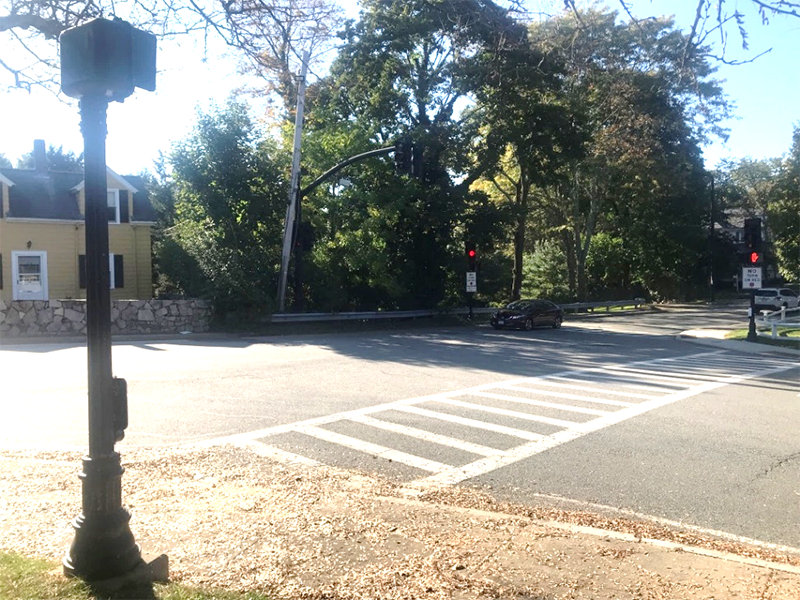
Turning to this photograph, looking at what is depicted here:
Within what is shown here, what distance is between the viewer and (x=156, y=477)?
278 inches

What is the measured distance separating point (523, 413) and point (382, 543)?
21.1ft

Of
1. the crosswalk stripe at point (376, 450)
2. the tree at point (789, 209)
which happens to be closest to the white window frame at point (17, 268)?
the crosswalk stripe at point (376, 450)

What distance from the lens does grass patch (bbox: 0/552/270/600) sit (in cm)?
404

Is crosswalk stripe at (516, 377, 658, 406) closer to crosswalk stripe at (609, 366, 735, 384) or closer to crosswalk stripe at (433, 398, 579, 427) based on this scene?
crosswalk stripe at (433, 398, 579, 427)

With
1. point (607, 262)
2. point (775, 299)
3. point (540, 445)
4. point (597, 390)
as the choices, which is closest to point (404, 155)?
point (597, 390)

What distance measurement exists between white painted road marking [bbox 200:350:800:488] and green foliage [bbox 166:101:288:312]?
55.1 feet

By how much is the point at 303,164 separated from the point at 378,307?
8.00m

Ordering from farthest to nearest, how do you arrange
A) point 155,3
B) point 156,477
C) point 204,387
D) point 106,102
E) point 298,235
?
point 298,235 < point 204,387 < point 155,3 < point 156,477 < point 106,102

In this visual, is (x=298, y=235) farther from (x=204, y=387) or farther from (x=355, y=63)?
(x=204, y=387)

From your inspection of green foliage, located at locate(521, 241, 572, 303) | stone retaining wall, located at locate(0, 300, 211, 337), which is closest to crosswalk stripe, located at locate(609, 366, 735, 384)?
stone retaining wall, located at locate(0, 300, 211, 337)

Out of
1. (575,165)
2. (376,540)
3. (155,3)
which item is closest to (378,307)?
(575,165)

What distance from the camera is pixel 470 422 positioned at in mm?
10562

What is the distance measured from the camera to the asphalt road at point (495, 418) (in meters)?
7.45

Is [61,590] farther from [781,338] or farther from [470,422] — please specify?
[781,338]
